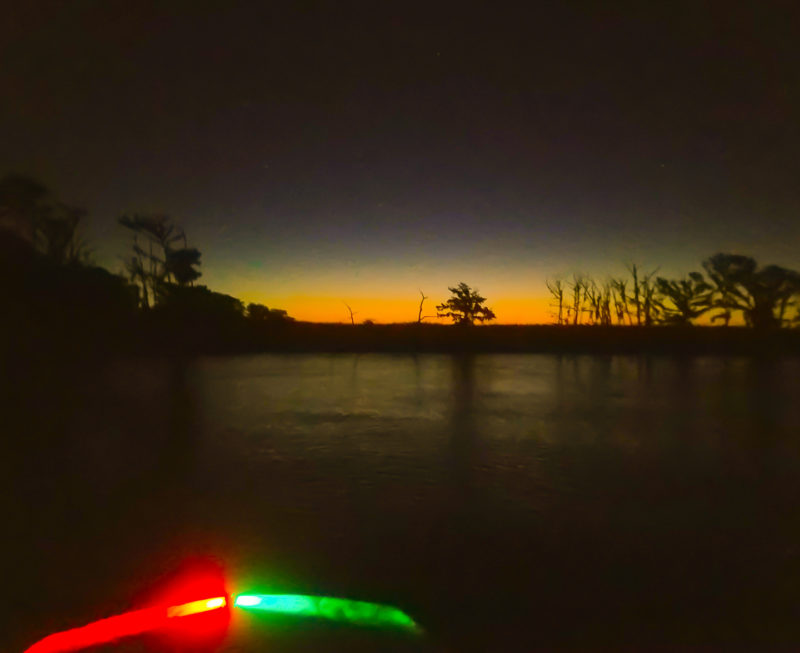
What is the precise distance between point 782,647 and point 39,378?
589 cm

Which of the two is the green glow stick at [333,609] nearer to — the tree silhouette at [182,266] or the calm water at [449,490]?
the calm water at [449,490]

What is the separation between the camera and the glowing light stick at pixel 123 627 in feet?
11.5

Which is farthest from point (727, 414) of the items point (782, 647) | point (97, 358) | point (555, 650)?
point (97, 358)

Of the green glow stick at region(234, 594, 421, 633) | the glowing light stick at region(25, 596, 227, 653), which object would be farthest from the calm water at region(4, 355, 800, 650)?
the glowing light stick at region(25, 596, 227, 653)

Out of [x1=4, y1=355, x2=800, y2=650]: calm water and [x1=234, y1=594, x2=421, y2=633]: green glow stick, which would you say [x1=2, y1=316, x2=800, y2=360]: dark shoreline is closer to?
[x1=4, y1=355, x2=800, y2=650]: calm water

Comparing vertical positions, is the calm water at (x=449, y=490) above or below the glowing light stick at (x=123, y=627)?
above

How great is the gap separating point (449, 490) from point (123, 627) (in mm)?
2560

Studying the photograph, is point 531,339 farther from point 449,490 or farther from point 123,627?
point 123,627

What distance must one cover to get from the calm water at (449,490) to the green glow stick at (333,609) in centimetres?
12

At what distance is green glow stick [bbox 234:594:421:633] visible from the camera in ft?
12.3

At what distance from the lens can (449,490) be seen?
17.9 feet

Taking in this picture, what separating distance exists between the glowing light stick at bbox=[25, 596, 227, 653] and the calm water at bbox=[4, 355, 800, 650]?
1.07ft

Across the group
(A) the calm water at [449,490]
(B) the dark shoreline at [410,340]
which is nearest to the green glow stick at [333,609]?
(A) the calm water at [449,490]

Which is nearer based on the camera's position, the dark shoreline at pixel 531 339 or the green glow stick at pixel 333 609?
the green glow stick at pixel 333 609
